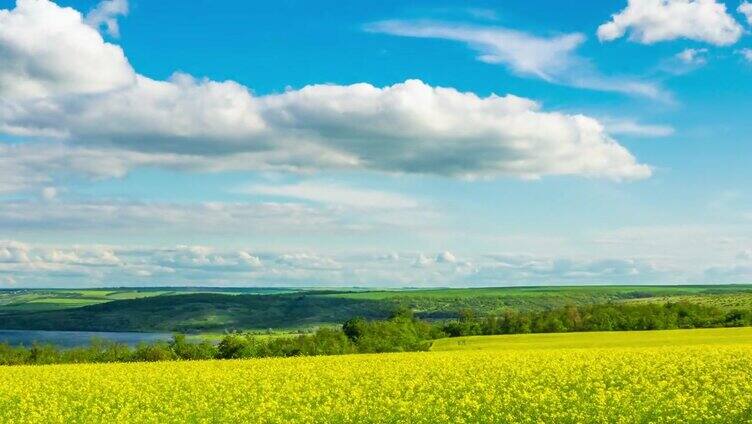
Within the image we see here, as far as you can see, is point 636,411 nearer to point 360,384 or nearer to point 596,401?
point 596,401

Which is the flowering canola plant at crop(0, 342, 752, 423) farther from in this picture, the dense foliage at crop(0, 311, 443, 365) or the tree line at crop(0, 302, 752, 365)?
the tree line at crop(0, 302, 752, 365)

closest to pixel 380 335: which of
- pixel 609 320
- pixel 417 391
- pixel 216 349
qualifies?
pixel 216 349

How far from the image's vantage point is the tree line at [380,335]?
74000 mm

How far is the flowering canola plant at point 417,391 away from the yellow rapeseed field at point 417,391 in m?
0.07

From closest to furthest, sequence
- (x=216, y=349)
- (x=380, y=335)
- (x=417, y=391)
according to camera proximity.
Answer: (x=417, y=391)
(x=216, y=349)
(x=380, y=335)

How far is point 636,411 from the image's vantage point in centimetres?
2525

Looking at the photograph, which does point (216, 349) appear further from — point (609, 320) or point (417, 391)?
point (609, 320)

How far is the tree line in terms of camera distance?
74000 millimetres

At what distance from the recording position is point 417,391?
3331 cm

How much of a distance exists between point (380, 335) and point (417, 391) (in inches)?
2280

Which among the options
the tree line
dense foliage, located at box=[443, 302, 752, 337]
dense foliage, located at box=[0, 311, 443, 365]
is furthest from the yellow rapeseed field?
dense foliage, located at box=[443, 302, 752, 337]

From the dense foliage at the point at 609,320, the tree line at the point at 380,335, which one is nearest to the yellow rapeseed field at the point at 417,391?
the tree line at the point at 380,335

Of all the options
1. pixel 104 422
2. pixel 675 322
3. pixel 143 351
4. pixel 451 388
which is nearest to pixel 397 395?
pixel 451 388

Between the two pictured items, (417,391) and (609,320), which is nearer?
(417,391)
